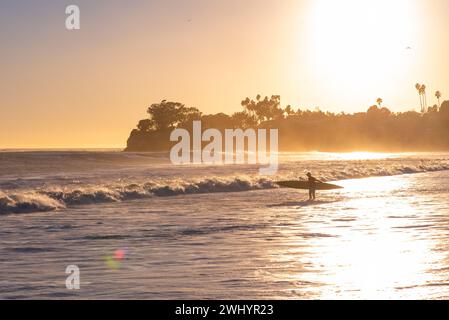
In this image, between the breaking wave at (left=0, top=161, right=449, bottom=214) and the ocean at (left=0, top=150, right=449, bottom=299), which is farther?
the breaking wave at (left=0, top=161, right=449, bottom=214)

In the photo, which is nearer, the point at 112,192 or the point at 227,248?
the point at 227,248

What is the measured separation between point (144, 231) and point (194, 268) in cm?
673

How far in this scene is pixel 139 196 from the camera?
1469 inches

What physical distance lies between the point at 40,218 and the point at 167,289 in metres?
14.5

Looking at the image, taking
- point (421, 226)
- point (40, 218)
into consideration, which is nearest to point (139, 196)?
point (40, 218)

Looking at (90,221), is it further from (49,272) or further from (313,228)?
(49,272)

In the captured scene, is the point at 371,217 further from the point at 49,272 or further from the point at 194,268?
the point at 49,272

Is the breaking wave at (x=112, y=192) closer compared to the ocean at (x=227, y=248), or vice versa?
the ocean at (x=227, y=248)

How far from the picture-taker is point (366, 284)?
40.5 ft

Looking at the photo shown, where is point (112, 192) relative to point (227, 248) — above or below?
above

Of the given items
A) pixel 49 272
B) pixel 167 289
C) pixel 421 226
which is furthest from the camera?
pixel 421 226
